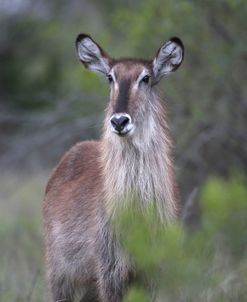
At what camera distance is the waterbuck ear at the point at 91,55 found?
796cm

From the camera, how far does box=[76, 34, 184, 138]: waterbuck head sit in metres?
7.27

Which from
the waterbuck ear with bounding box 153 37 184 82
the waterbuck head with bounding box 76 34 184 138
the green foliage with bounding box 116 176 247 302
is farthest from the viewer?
the waterbuck ear with bounding box 153 37 184 82

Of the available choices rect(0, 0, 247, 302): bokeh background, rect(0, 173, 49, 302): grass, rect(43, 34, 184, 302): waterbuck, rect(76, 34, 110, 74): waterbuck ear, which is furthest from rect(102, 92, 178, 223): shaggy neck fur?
rect(0, 0, 247, 302): bokeh background

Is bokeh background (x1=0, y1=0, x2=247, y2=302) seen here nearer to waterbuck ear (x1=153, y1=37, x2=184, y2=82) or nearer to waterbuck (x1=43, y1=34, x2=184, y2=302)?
waterbuck (x1=43, y1=34, x2=184, y2=302)

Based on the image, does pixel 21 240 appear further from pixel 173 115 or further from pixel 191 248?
pixel 191 248

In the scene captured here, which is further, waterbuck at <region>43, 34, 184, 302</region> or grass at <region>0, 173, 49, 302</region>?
grass at <region>0, 173, 49, 302</region>

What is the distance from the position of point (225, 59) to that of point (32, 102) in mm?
8115

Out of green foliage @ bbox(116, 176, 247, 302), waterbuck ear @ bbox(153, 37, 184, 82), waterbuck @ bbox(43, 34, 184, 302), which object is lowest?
green foliage @ bbox(116, 176, 247, 302)

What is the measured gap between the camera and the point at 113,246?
24.3 ft

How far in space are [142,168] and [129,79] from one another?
21.8 inches

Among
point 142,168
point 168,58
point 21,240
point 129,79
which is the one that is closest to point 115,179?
point 142,168

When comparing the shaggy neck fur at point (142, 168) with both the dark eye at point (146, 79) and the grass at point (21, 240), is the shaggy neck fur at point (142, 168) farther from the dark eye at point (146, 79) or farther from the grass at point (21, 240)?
the grass at point (21, 240)

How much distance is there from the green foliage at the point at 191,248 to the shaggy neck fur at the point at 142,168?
113 millimetres

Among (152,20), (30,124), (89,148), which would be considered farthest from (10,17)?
(89,148)
